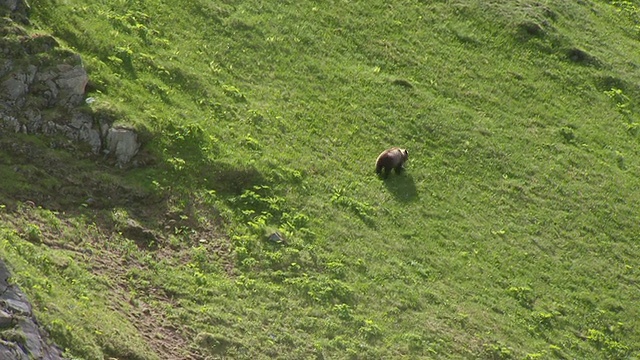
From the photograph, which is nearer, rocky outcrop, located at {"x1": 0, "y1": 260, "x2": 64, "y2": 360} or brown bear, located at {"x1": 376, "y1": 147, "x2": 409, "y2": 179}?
rocky outcrop, located at {"x1": 0, "y1": 260, "x2": 64, "y2": 360}

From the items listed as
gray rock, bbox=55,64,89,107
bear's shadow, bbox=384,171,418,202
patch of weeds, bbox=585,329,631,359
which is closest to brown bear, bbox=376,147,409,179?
bear's shadow, bbox=384,171,418,202

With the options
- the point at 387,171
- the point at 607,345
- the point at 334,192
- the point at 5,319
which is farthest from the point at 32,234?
the point at 607,345

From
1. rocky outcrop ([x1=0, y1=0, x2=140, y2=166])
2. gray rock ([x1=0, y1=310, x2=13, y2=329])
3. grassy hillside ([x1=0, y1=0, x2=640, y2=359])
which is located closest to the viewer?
gray rock ([x1=0, y1=310, x2=13, y2=329])

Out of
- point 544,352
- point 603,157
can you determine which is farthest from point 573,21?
point 544,352

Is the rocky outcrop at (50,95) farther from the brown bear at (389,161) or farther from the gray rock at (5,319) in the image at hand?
the gray rock at (5,319)

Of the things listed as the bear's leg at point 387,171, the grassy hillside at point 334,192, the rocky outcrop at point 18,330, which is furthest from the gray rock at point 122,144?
the bear's leg at point 387,171

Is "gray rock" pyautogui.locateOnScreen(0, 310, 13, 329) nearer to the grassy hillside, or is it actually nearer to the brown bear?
the grassy hillside
